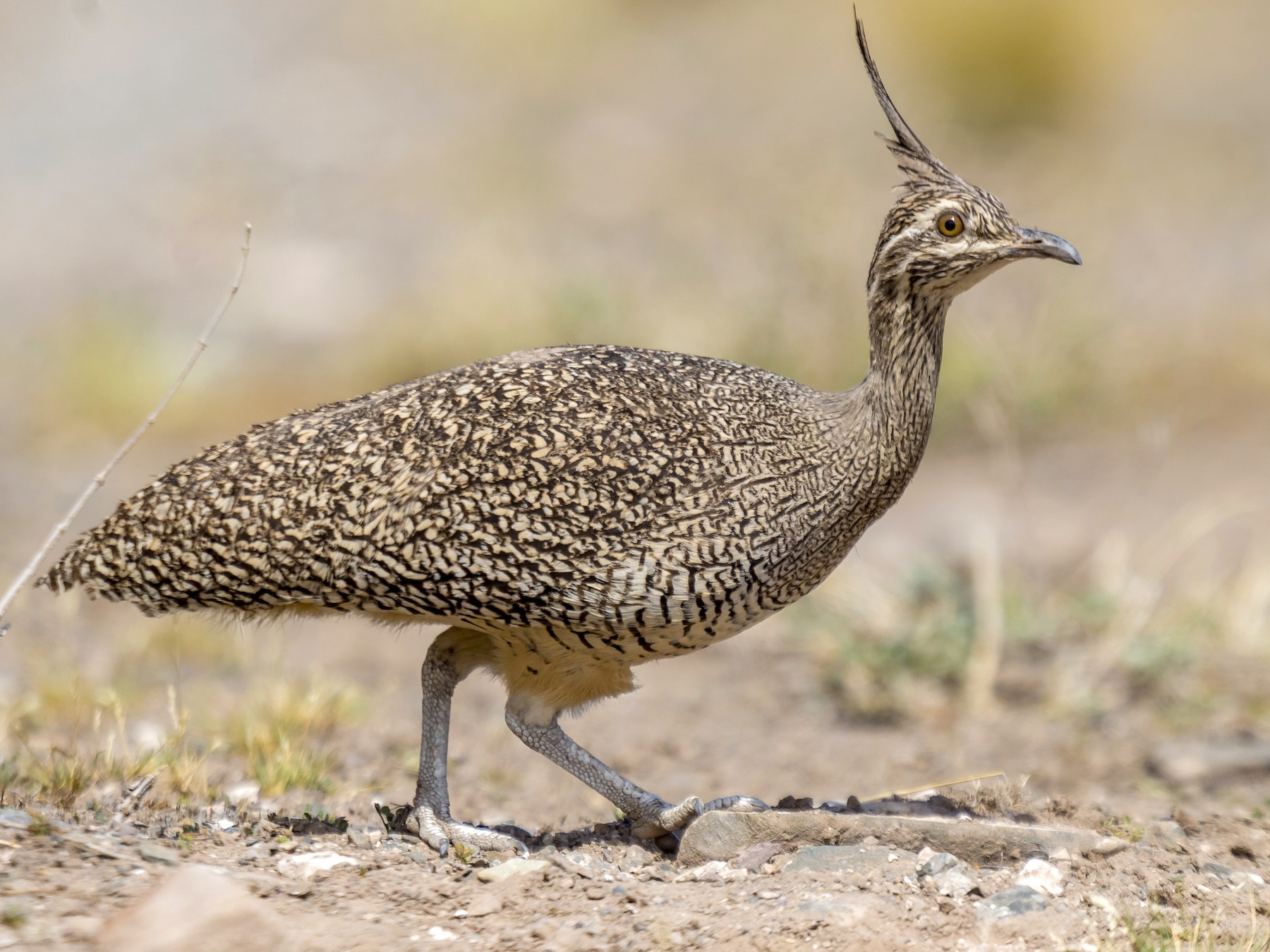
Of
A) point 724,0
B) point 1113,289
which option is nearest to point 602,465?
point 1113,289

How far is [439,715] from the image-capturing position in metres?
5.13

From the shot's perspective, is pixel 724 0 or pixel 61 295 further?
pixel 724 0

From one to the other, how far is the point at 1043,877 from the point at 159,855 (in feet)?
8.64

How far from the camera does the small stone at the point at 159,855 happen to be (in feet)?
13.1

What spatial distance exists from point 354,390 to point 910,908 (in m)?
9.62

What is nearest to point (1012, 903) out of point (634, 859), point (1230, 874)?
point (1230, 874)

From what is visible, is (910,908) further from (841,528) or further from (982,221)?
(982,221)

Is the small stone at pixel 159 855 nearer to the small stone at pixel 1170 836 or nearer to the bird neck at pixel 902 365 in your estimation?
the bird neck at pixel 902 365

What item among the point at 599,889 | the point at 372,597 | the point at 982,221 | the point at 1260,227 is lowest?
the point at 599,889

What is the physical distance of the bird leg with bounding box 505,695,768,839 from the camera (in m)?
4.87

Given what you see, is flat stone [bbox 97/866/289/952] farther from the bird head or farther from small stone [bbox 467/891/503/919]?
the bird head

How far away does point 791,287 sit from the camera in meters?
12.3

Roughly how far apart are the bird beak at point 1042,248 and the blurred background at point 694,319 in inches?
110

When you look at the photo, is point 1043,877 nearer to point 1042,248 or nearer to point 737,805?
point 737,805
